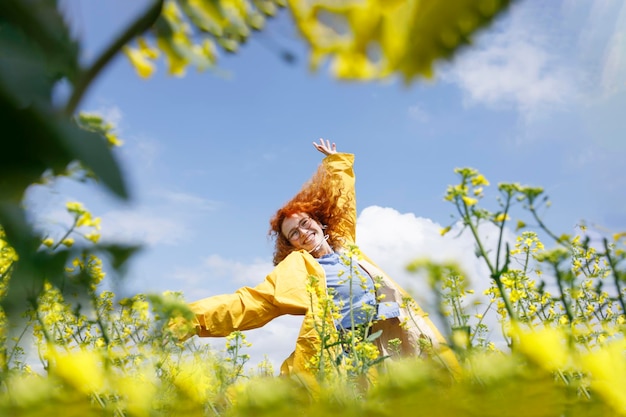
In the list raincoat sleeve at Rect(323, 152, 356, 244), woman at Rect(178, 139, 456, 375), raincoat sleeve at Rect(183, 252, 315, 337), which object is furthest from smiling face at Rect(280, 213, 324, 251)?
raincoat sleeve at Rect(183, 252, 315, 337)

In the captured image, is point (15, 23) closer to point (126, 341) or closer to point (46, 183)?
point (46, 183)

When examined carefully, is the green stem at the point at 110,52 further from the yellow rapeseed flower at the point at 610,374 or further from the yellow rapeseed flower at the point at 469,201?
the yellow rapeseed flower at the point at 469,201

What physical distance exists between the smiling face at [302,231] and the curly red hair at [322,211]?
0.18 ft

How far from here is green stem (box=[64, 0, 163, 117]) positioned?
1.07 feet

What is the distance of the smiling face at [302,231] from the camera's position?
3.66 metres

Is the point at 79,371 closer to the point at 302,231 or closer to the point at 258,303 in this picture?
the point at 258,303

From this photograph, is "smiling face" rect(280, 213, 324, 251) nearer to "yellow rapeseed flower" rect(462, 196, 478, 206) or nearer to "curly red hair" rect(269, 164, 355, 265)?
"curly red hair" rect(269, 164, 355, 265)

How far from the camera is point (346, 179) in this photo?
3920 millimetres

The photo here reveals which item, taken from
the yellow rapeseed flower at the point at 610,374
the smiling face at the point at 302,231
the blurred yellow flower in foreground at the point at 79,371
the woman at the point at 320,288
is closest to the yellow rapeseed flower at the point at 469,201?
the yellow rapeseed flower at the point at 610,374

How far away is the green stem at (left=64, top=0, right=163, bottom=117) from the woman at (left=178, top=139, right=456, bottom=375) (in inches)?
78.3

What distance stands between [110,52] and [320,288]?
9.12ft

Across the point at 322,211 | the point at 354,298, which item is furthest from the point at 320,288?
the point at 322,211

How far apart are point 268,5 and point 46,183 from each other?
205mm

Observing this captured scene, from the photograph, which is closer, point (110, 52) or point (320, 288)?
point (110, 52)
